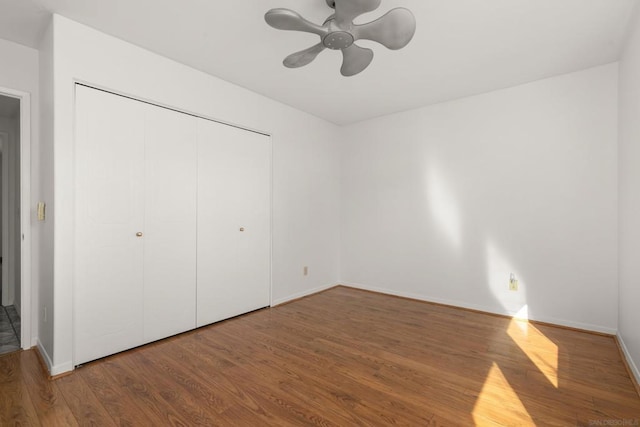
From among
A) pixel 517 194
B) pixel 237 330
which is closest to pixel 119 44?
pixel 237 330

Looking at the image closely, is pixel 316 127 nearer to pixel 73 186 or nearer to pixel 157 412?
pixel 73 186

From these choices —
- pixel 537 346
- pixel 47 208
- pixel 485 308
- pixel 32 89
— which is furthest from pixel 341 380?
pixel 32 89

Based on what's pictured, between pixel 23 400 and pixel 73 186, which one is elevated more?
pixel 73 186

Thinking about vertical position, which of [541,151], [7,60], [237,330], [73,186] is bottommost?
[237,330]

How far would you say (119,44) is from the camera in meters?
2.40

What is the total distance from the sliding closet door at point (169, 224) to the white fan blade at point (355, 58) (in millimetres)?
1567

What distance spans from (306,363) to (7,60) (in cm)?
334

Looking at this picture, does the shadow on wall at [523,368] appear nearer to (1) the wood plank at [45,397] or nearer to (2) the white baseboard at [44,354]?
(1) the wood plank at [45,397]

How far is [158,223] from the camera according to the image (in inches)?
104

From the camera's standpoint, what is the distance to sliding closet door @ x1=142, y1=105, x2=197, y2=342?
2.58 m

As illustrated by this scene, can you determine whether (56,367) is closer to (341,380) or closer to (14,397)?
(14,397)

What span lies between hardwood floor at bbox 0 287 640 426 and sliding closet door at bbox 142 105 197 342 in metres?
0.25

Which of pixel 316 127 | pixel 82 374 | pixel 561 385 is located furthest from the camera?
pixel 316 127

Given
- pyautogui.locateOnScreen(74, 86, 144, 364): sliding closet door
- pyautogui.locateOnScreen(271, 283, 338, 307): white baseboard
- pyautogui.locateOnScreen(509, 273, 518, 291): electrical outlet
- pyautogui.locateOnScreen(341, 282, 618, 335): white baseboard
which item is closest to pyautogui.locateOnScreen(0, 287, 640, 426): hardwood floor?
pyautogui.locateOnScreen(341, 282, 618, 335): white baseboard
